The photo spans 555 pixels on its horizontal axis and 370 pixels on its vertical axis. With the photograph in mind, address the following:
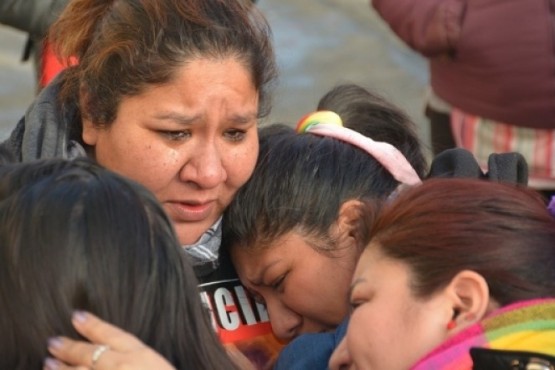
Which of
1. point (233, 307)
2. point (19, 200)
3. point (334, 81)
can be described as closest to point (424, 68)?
point (334, 81)

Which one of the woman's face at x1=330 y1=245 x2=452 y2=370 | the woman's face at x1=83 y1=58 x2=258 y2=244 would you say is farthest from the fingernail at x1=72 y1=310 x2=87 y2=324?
the woman's face at x1=83 y1=58 x2=258 y2=244

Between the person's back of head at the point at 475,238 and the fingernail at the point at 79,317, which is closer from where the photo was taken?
the fingernail at the point at 79,317

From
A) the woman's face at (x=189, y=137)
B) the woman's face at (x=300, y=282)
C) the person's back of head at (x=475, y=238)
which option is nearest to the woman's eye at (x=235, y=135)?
the woman's face at (x=189, y=137)

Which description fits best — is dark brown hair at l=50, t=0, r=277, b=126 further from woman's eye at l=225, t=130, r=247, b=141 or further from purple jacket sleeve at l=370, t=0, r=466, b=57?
purple jacket sleeve at l=370, t=0, r=466, b=57

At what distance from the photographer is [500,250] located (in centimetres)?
216

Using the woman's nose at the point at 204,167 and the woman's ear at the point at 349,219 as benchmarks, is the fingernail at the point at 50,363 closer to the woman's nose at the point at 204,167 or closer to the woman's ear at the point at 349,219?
the woman's nose at the point at 204,167

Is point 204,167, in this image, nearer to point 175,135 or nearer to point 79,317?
point 175,135

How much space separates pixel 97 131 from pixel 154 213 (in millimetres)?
887

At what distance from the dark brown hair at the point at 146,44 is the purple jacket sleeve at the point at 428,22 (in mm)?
971

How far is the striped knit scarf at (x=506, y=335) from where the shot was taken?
2031 mm

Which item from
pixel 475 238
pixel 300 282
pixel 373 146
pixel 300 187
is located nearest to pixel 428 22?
pixel 373 146

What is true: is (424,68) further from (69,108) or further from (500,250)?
(500,250)

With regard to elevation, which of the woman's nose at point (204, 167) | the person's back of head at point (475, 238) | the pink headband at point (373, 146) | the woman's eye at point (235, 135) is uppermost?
the person's back of head at point (475, 238)

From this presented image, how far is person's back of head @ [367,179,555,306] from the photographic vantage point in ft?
7.05
